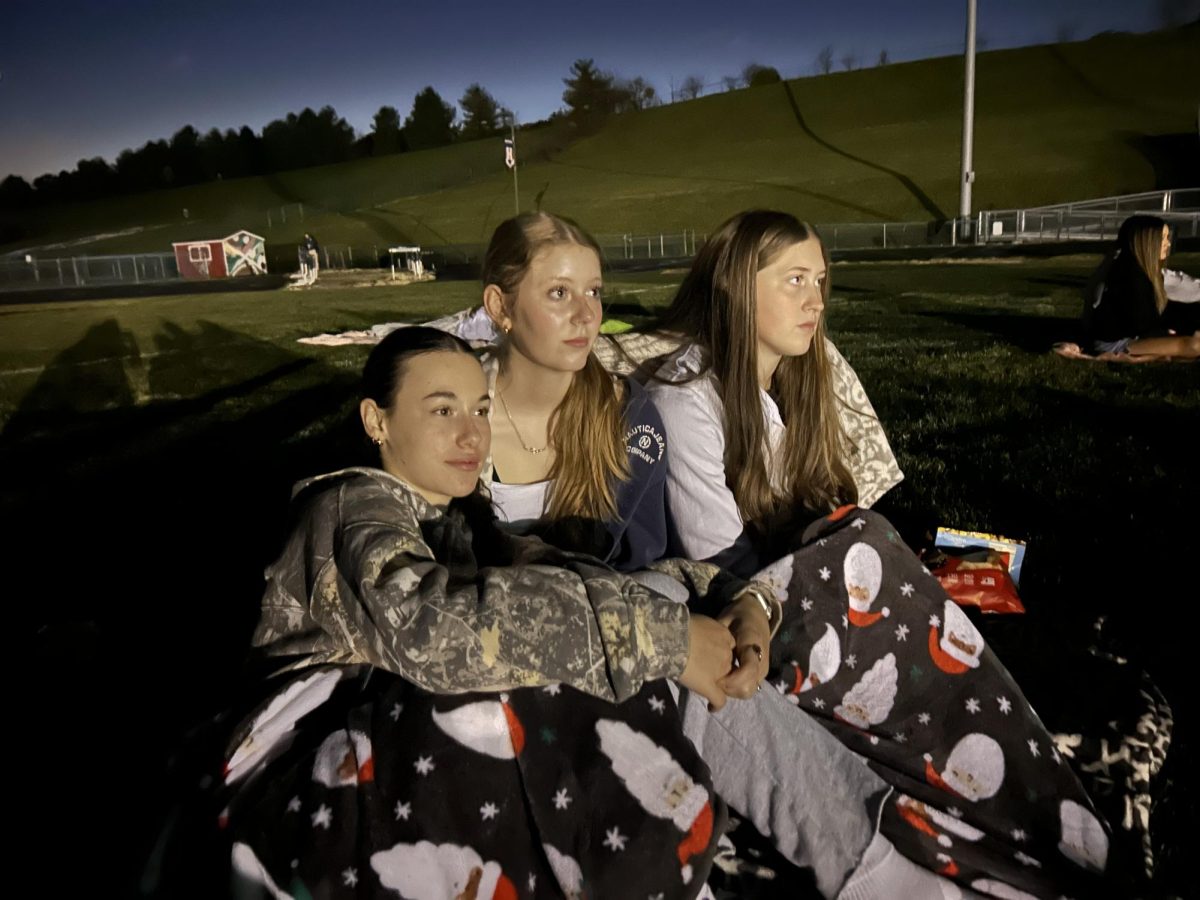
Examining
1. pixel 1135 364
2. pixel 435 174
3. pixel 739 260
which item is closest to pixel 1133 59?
pixel 435 174

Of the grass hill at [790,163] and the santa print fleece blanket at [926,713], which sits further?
the grass hill at [790,163]

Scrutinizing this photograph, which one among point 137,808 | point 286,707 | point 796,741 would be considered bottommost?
point 137,808

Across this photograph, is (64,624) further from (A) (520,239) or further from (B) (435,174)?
(B) (435,174)

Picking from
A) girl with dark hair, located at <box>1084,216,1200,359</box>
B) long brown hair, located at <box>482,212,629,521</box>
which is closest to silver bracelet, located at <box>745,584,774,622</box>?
long brown hair, located at <box>482,212,629,521</box>

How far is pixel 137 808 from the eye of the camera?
2639 mm

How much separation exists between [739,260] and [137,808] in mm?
2742

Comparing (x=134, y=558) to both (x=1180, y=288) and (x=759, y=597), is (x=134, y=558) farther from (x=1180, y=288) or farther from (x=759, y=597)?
(x=1180, y=288)

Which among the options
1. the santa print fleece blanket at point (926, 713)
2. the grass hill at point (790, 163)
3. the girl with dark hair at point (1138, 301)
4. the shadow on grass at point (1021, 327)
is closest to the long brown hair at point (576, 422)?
the santa print fleece blanket at point (926, 713)

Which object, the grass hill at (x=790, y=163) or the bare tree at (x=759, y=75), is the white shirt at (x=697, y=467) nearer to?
the grass hill at (x=790, y=163)

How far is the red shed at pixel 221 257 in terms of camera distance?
37750 mm

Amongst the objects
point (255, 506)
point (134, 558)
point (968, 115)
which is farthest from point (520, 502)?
point (968, 115)

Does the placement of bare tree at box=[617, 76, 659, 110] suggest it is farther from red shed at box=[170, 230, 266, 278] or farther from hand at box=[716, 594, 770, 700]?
hand at box=[716, 594, 770, 700]

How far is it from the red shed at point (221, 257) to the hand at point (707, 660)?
40216 millimetres

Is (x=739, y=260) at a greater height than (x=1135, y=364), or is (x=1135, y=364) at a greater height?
(x=739, y=260)
